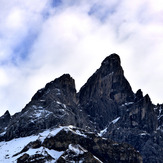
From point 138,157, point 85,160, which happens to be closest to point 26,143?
point 85,160

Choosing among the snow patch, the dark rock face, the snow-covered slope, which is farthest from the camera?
the snow patch

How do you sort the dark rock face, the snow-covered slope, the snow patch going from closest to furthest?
the dark rock face, the snow-covered slope, the snow patch

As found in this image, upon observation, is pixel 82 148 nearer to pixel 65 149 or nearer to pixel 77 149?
pixel 77 149

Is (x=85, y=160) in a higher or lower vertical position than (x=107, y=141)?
lower

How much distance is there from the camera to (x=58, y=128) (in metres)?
192

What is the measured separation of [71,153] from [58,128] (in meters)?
23.6

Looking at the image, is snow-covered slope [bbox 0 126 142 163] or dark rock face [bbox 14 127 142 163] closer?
dark rock face [bbox 14 127 142 163]

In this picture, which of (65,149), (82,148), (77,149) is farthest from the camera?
(65,149)

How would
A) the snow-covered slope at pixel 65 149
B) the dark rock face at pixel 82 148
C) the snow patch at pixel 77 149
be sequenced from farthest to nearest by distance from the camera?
1. the snow patch at pixel 77 149
2. the snow-covered slope at pixel 65 149
3. the dark rock face at pixel 82 148

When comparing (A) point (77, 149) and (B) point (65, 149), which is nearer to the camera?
(A) point (77, 149)

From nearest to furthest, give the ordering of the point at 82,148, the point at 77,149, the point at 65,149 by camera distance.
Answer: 1. the point at 77,149
2. the point at 82,148
3. the point at 65,149

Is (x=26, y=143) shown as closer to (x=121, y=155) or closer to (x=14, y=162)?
(x=14, y=162)

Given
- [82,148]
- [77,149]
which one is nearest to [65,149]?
[82,148]

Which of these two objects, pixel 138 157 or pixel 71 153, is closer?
pixel 71 153
